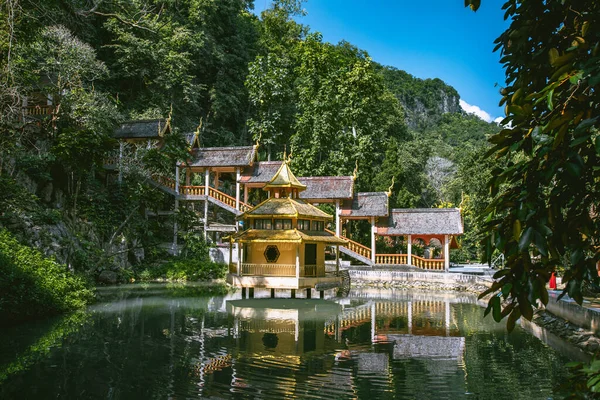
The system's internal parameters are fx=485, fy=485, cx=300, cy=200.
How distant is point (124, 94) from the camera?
35.1m

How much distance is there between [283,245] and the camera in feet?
68.6

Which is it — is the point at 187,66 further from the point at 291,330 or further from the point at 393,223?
the point at 291,330

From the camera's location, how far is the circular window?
21062mm

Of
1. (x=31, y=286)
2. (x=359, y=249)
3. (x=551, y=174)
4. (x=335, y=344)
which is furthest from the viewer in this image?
(x=359, y=249)

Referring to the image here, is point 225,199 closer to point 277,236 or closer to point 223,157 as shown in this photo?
point 223,157

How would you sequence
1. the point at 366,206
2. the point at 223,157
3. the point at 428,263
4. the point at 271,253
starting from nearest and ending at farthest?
the point at 271,253
the point at 428,263
the point at 366,206
the point at 223,157

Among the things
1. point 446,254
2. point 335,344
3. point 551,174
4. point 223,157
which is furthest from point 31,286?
point 446,254

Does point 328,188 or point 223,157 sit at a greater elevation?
point 223,157

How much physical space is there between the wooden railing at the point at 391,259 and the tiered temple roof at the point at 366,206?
8.11 feet

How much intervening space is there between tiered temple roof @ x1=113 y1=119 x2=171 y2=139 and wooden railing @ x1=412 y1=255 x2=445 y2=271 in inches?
658

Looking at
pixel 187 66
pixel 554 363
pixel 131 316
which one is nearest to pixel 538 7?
pixel 554 363

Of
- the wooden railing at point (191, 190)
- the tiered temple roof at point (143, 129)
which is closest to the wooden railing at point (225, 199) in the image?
the wooden railing at point (191, 190)

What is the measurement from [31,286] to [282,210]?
31.7 ft

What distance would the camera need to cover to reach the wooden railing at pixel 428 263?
91.1 ft
